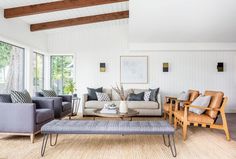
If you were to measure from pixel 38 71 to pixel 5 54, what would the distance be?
175cm

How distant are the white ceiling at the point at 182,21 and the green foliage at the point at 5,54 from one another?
3.17 meters

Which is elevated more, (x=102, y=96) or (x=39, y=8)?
(x=39, y=8)

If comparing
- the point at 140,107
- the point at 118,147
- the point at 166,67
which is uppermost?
the point at 166,67

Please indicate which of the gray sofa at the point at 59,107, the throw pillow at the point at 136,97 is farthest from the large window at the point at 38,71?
the throw pillow at the point at 136,97

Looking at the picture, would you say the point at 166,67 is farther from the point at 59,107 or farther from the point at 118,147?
the point at 118,147

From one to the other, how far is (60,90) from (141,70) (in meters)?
2.98

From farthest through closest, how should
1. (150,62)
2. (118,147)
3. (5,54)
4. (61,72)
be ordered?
(61,72) < (150,62) < (5,54) < (118,147)

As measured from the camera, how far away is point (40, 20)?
548 centimetres

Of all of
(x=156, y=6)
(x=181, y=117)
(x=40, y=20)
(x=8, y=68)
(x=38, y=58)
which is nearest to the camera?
(x=181, y=117)

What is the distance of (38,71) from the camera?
21.4 ft

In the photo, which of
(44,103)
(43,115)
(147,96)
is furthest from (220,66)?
(43,115)

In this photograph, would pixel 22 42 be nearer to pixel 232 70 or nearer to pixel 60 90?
pixel 60 90


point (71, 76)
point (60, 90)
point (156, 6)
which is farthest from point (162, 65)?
point (60, 90)

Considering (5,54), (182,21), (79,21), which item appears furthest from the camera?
(79,21)
